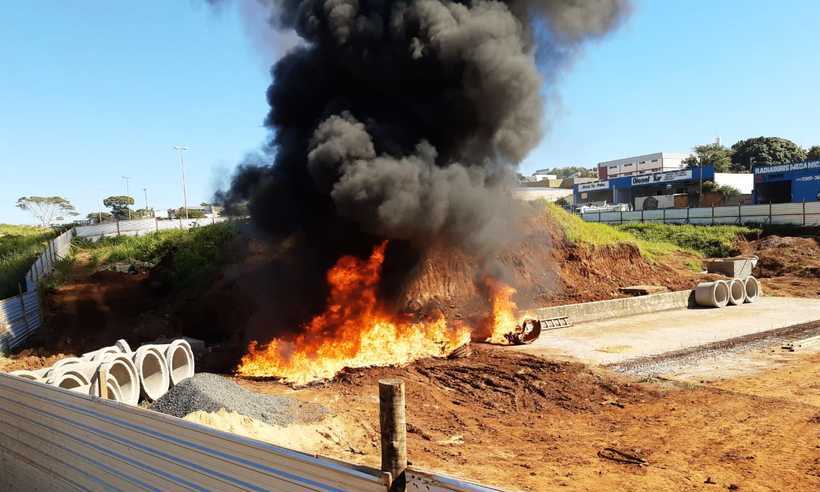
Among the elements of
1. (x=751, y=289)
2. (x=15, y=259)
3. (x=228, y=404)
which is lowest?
(x=751, y=289)

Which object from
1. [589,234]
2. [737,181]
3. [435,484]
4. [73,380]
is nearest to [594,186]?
[737,181]

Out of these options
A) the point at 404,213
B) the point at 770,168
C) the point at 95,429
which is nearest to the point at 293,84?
the point at 404,213

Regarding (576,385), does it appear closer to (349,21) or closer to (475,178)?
(475,178)

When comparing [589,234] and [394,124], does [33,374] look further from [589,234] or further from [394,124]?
[589,234]

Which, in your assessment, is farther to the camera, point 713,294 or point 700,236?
point 700,236

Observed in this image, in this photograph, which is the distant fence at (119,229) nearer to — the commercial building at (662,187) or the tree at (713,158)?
the commercial building at (662,187)

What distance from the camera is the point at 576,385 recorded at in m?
12.7

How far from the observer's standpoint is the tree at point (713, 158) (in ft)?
232

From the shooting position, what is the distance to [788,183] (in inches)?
1992

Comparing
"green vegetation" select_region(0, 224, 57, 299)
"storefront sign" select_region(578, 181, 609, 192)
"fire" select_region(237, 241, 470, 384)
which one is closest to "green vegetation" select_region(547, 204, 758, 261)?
"fire" select_region(237, 241, 470, 384)

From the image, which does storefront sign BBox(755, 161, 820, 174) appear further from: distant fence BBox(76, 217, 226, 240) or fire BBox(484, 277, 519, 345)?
distant fence BBox(76, 217, 226, 240)

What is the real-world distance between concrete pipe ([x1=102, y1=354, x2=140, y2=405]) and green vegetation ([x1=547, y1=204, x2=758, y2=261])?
23.3 meters

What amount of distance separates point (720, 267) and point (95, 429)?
32274mm

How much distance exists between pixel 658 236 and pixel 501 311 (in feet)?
87.8
